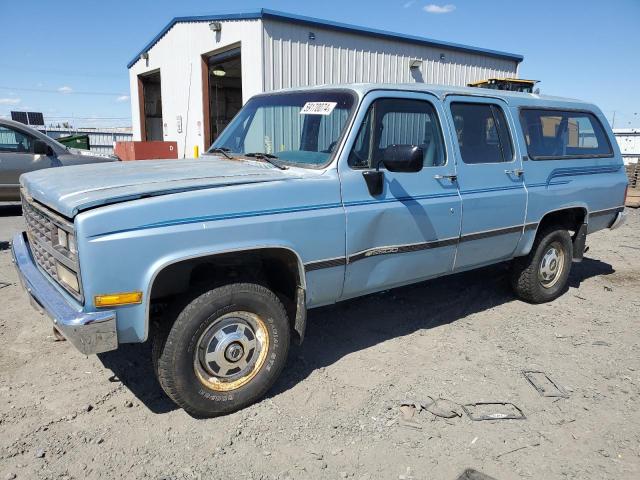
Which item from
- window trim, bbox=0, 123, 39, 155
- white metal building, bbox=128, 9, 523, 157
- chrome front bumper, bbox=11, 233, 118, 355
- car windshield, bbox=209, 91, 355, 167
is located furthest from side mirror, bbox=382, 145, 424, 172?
window trim, bbox=0, 123, 39, 155

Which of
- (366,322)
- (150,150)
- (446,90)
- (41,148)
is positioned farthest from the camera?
(150,150)

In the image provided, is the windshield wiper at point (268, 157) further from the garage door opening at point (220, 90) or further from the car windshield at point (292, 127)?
the garage door opening at point (220, 90)

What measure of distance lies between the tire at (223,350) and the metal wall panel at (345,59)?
27.6 ft

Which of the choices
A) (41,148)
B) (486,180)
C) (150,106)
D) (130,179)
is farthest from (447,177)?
(150,106)

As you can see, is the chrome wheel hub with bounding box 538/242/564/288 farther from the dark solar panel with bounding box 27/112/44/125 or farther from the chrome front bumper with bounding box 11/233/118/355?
the dark solar panel with bounding box 27/112/44/125

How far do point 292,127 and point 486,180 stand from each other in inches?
66.5

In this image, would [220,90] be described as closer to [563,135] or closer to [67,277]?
[563,135]

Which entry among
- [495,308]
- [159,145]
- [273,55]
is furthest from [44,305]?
[159,145]

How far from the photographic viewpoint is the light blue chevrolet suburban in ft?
8.61

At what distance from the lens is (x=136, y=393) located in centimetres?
334

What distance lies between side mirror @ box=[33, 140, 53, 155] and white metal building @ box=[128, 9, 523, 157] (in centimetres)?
410

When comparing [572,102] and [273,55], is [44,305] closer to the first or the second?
[572,102]

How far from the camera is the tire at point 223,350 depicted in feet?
9.37

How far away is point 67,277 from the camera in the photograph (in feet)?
9.21
